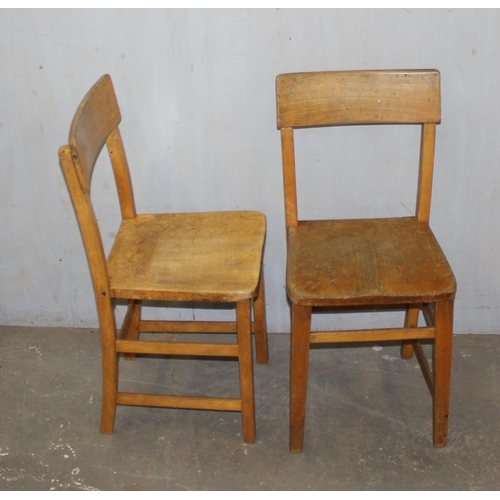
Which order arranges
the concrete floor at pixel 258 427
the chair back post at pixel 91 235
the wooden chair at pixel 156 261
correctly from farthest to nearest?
the concrete floor at pixel 258 427, the wooden chair at pixel 156 261, the chair back post at pixel 91 235

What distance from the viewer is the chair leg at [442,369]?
1.72 meters

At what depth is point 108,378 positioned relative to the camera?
1897 mm

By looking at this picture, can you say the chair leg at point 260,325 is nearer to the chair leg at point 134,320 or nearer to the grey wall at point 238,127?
the grey wall at point 238,127

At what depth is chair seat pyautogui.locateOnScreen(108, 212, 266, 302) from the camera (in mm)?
1700

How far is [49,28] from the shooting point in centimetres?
191

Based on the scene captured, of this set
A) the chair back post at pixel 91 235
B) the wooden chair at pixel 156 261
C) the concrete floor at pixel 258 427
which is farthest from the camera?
the concrete floor at pixel 258 427

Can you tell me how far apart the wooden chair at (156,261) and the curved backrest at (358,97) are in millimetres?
329

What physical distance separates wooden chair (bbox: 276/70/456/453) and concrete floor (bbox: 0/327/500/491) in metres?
0.10

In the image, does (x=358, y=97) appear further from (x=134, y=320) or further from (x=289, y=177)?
(x=134, y=320)

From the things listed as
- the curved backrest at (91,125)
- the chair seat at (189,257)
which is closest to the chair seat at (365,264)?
the chair seat at (189,257)

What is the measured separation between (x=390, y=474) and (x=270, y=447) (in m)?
0.33

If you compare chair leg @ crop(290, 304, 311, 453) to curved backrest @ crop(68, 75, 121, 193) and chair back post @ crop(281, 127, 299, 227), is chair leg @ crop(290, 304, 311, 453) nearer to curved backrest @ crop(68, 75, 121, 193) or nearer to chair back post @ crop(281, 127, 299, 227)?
chair back post @ crop(281, 127, 299, 227)

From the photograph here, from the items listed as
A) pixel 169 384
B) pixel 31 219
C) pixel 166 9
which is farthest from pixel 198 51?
pixel 169 384
